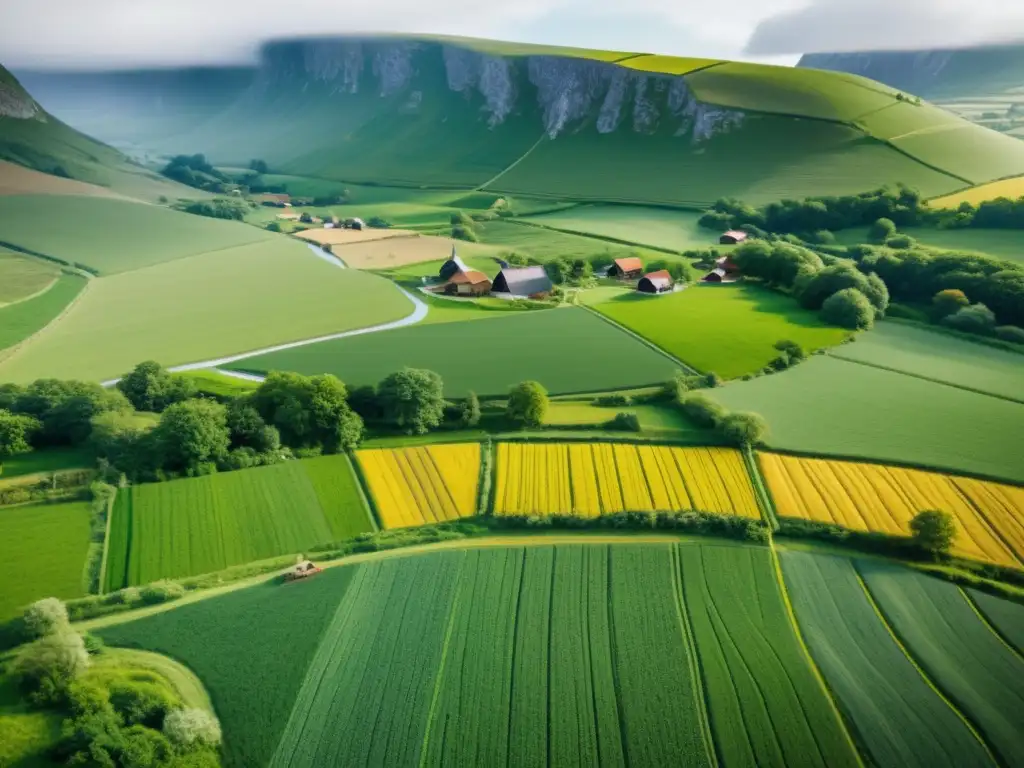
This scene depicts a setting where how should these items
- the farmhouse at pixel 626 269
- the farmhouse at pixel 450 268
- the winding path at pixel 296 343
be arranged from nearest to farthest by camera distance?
the winding path at pixel 296 343 < the farmhouse at pixel 450 268 < the farmhouse at pixel 626 269

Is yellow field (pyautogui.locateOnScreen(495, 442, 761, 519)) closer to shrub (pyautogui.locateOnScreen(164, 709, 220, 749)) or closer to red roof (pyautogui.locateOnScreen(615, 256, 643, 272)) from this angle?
shrub (pyautogui.locateOnScreen(164, 709, 220, 749))

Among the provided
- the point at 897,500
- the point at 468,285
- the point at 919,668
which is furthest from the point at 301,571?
the point at 468,285

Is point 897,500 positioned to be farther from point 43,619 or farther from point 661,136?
point 661,136

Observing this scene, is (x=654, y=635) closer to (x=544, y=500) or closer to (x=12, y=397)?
(x=544, y=500)

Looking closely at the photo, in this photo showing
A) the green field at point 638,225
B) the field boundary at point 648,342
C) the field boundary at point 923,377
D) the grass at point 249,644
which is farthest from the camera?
the green field at point 638,225

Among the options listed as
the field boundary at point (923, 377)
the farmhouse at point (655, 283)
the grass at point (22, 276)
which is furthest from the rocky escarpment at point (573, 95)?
the grass at point (22, 276)

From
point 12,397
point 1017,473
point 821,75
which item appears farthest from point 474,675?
point 821,75

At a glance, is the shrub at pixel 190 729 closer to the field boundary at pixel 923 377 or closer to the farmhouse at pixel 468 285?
the field boundary at pixel 923 377
